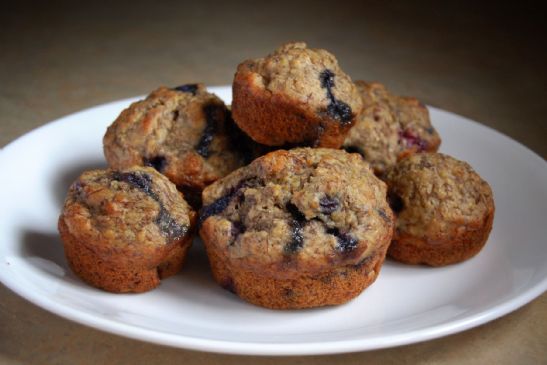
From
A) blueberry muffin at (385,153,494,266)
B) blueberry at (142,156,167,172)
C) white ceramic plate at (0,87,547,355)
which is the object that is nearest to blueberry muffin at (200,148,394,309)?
white ceramic plate at (0,87,547,355)

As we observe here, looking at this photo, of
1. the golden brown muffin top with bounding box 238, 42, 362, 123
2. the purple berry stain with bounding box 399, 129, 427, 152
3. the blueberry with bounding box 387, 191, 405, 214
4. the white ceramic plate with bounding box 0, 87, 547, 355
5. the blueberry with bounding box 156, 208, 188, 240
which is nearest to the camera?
the white ceramic plate with bounding box 0, 87, 547, 355

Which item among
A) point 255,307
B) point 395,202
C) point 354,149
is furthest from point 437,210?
point 255,307

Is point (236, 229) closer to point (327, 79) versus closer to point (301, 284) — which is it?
point (301, 284)

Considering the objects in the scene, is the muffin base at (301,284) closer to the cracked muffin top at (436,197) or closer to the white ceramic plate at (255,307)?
the white ceramic plate at (255,307)

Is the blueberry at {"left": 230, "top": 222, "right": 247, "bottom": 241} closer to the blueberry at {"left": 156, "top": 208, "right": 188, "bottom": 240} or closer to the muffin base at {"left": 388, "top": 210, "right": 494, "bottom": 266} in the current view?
the blueberry at {"left": 156, "top": 208, "right": 188, "bottom": 240}

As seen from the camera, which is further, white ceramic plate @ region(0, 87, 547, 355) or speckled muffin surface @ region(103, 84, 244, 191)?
speckled muffin surface @ region(103, 84, 244, 191)

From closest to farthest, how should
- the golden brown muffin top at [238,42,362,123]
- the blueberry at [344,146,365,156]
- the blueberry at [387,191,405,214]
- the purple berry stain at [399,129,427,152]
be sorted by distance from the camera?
1. the golden brown muffin top at [238,42,362,123]
2. the blueberry at [387,191,405,214]
3. the blueberry at [344,146,365,156]
4. the purple berry stain at [399,129,427,152]
